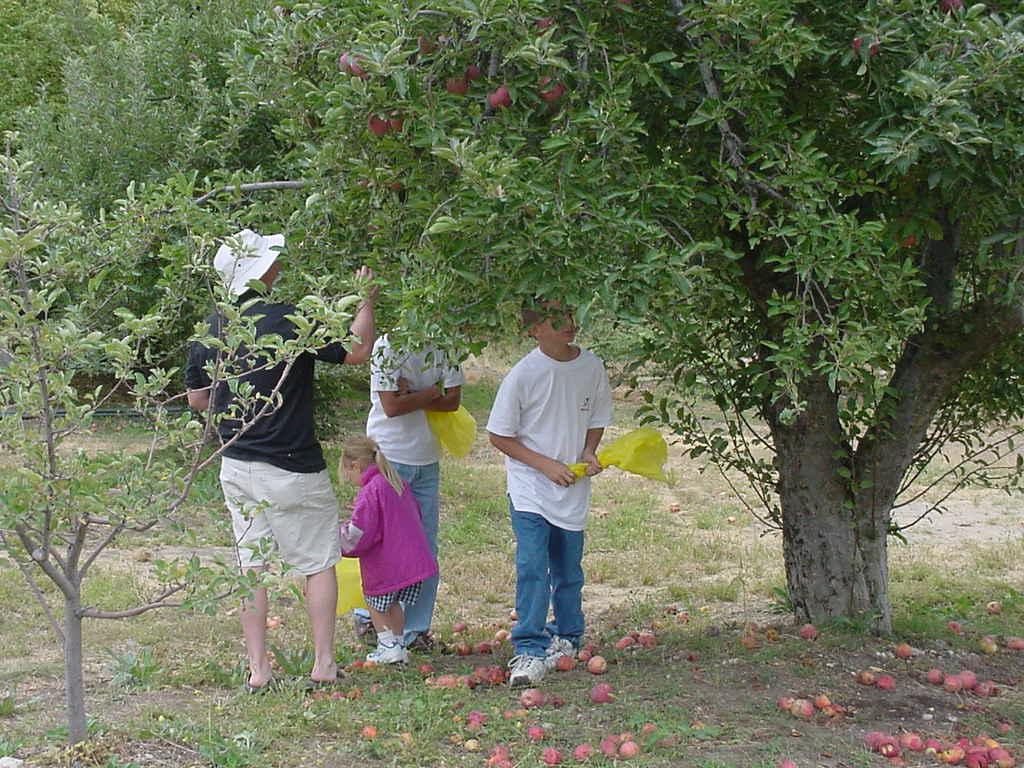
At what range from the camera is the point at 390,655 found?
5242 millimetres

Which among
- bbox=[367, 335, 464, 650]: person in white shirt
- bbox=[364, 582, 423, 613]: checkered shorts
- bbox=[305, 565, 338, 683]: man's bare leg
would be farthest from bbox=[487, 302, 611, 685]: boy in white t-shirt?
bbox=[305, 565, 338, 683]: man's bare leg

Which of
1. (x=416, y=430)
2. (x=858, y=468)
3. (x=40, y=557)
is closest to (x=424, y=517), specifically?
(x=416, y=430)

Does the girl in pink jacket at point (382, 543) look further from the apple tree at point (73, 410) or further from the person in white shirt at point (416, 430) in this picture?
the apple tree at point (73, 410)

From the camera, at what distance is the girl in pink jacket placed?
17.1 feet

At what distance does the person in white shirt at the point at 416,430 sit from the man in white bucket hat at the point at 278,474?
0.78 meters

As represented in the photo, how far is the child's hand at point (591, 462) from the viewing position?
5.05 metres

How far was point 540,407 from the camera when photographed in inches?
199

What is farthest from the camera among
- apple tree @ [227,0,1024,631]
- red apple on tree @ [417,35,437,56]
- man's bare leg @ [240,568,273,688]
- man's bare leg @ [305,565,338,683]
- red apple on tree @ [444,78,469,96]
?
man's bare leg @ [305,565,338,683]

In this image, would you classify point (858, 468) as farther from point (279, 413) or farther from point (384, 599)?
point (279, 413)

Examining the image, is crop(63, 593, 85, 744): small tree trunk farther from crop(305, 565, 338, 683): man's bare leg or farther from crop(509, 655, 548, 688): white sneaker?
crop(509, 655, 548, 688): white sneaker

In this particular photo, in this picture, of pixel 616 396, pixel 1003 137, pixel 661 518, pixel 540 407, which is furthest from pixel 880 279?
pixel 616 396

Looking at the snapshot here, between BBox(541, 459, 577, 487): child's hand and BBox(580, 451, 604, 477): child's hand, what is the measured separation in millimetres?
115

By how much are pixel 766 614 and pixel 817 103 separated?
3140mm

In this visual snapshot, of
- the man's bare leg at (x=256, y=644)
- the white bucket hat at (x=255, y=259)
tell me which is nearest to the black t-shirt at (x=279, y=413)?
the white bucket hat at (x=255, y=259)
